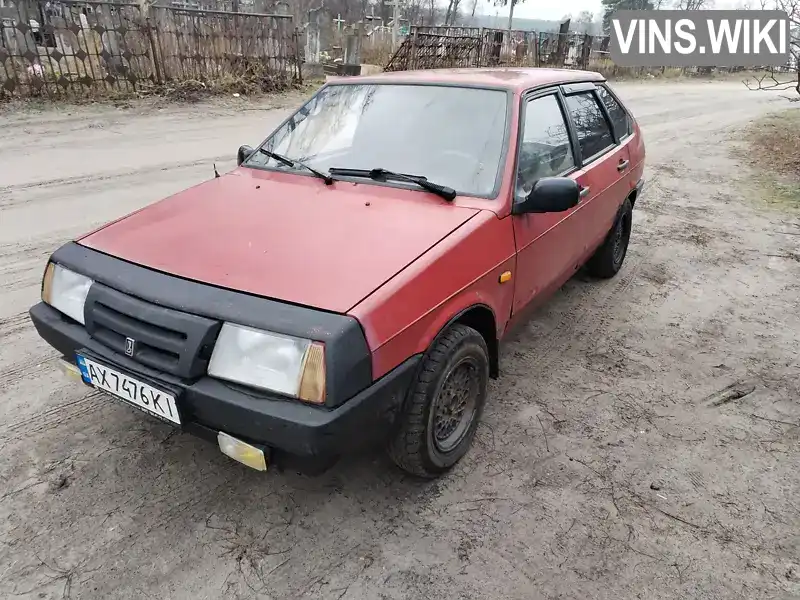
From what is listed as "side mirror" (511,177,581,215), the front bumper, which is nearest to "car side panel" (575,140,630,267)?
"side mirror" (511,177,581,215)

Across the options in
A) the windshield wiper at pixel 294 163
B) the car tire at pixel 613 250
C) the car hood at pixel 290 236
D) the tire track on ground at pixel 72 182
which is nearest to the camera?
the car hood at pixel 290 236

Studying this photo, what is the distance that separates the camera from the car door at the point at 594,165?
357cm

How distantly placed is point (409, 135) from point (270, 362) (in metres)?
1.56

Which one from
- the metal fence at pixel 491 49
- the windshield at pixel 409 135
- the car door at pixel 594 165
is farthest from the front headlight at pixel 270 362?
the metal fence at pixel 491 49

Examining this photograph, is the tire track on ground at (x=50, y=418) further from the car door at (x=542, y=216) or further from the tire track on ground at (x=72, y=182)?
the tire track on ground at (x=72, y=182)

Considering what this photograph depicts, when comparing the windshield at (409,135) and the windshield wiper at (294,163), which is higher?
the windshield at (409,135)

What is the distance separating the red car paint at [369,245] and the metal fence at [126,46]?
31.4 ft

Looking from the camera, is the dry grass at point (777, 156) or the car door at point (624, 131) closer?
the car door at point (624, 131)

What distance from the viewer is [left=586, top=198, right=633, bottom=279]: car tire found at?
4.53m

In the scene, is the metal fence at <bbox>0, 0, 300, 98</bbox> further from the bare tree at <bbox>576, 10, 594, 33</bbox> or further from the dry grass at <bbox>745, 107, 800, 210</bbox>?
the bare tree at <bbox>576, 10, 594, 33</bbox>

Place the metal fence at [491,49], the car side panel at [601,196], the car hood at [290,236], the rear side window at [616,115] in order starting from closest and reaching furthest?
the car hood at [290,236] < the car side panel at [601,196] < the rear side window at [616,115] < the metal fence at [491,49]

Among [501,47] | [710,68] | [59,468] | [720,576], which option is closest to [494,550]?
[720,576]

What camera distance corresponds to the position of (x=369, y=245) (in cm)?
229

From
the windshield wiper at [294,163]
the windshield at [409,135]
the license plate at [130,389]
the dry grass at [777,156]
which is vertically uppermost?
the windshield at [409,135]
